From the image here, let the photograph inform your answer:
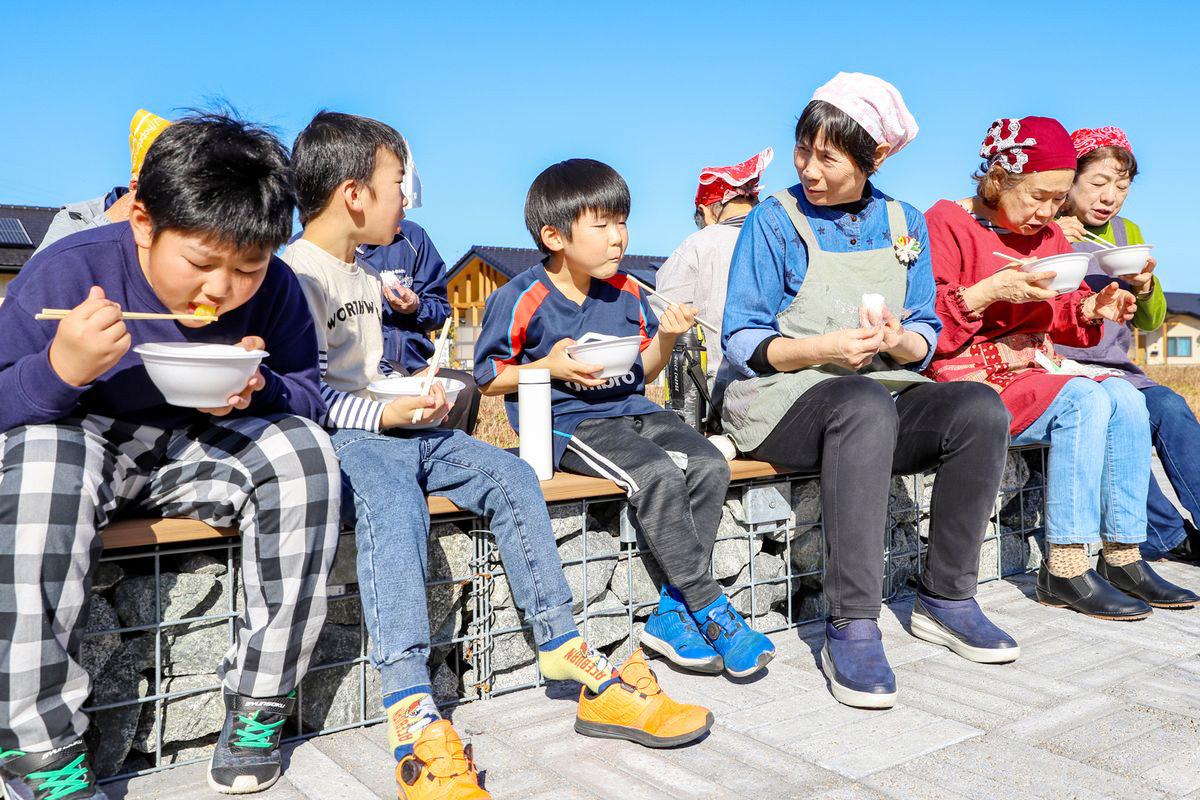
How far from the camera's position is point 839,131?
8.98 ft

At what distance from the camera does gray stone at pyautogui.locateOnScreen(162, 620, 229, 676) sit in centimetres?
201

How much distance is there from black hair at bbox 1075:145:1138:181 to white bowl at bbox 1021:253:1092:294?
3.63 ft

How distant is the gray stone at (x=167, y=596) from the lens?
197 cm

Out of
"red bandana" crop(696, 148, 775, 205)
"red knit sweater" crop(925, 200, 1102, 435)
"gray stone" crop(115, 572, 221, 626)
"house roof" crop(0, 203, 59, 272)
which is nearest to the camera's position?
"gray stone" crop(115, 572, 221, 626)

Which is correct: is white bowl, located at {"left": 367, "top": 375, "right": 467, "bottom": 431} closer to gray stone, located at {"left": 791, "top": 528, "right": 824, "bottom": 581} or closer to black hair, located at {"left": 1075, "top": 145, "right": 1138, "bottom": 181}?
A: gray stone, located at {"left": 791, "top": 528, "right": 824, "bottom": 581}

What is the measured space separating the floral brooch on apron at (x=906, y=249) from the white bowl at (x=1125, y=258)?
2.26ft

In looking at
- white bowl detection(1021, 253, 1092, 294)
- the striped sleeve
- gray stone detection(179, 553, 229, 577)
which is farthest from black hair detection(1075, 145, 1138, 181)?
gray stone detection(179, 553, 229, 577)

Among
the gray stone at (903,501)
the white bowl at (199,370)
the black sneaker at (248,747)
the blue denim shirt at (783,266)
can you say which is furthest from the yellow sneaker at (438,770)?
the gray stone at (903,501)

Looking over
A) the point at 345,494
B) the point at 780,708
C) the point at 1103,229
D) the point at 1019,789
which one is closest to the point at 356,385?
the point at 345,494

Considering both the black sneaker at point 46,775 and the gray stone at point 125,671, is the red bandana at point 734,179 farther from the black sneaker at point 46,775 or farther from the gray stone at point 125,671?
the black sneaker at point 46,775

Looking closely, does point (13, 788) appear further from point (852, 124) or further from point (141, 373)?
point (852, 124)

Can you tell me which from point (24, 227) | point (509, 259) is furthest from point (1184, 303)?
point (24, 227)

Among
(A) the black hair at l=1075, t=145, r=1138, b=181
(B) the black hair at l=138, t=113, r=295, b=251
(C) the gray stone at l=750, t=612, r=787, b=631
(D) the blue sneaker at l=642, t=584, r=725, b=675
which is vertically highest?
(A) the black hair at l=1075, t=145, r=1138, b=181

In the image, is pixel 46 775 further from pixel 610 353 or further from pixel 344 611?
pixel 610 353
